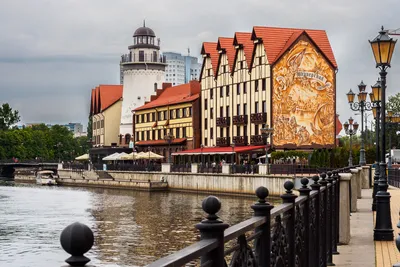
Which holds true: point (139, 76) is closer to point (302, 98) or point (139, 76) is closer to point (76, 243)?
point (302, 98)

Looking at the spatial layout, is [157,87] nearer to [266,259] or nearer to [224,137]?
[224,137]

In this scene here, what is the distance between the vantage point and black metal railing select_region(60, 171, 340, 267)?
3990 mm

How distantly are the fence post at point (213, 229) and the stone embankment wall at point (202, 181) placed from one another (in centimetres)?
4966

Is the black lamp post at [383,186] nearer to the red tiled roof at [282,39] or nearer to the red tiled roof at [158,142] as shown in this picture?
the red tiled roof at [282,39]

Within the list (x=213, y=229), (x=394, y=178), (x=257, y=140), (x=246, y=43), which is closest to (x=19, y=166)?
(x=246, y=43)

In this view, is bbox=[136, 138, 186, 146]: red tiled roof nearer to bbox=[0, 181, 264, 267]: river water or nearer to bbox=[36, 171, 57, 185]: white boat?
bbox=[36, 171, 57, 185]: white boat

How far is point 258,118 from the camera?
77938 mm

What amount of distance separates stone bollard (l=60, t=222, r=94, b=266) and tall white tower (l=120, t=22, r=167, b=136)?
363 ft

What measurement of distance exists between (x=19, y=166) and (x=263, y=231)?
139380 mm

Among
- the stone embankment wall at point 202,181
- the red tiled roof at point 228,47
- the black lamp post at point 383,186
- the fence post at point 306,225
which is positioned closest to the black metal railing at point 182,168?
the stone embankment wall at point 202,181

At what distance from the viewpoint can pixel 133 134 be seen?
113 m

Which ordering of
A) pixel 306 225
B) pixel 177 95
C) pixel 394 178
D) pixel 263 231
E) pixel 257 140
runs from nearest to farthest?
pixel 263 231, pixel 306 225, pixel 394 178, pixel 257 140, pixel 177 95

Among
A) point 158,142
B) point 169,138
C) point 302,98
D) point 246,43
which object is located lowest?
point 158,142

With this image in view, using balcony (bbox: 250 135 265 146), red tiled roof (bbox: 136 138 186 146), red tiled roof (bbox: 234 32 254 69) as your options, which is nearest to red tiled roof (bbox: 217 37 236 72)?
red tiled roof (bbox: 234 32 254 69)
